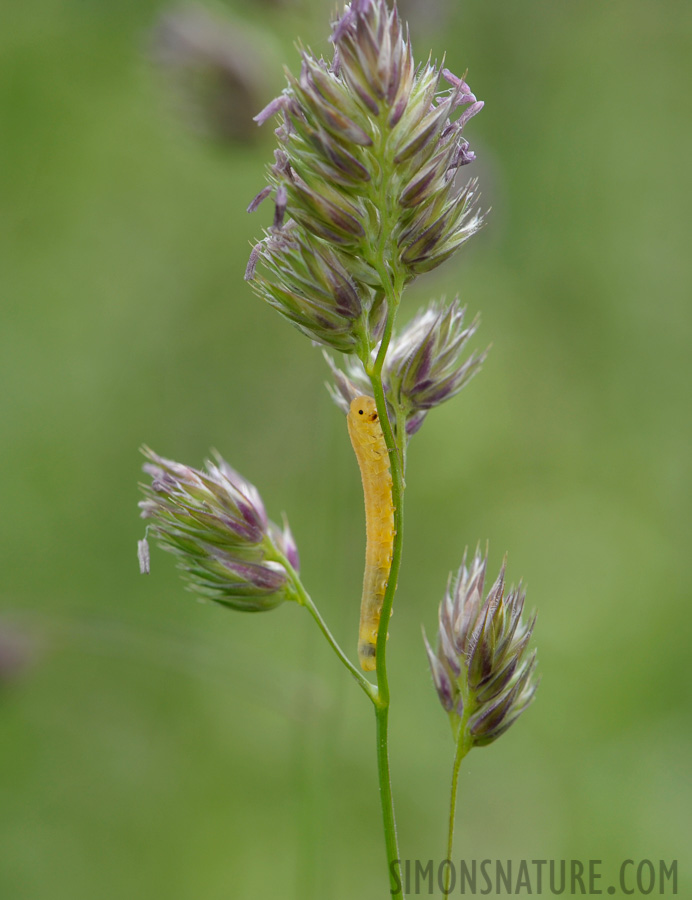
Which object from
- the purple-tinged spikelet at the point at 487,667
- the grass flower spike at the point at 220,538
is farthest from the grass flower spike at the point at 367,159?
the purple-tinged spikelet at the point at 487,667

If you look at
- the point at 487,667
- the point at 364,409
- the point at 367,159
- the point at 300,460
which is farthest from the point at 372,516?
the point at 300,460

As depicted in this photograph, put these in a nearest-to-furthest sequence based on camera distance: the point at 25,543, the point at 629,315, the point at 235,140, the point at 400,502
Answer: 1. the point at 400,502
2. the point at 235,140
3. the point at 25,543
4. the point at 629,315

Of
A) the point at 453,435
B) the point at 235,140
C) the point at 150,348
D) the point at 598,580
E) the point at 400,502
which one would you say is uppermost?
the point at 235,140

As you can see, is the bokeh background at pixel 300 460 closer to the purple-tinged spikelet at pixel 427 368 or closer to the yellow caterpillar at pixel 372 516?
the yellow caterpillar at pixel 372 516

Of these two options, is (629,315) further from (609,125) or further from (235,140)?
(235,140)

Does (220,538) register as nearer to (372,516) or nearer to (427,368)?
(372,516)

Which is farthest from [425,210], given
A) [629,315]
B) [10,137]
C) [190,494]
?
[10,137]
